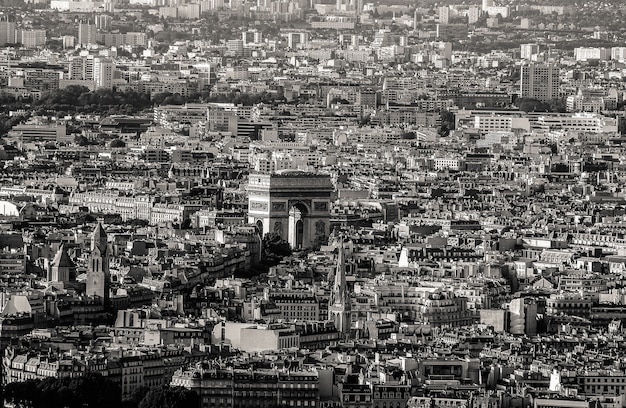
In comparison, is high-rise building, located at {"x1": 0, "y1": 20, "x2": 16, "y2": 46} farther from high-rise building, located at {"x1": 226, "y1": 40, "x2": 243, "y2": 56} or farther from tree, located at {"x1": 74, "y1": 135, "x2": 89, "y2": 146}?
tree, located at {"x1": 74, "y1": 135, "x2": 89, "y2": 146}

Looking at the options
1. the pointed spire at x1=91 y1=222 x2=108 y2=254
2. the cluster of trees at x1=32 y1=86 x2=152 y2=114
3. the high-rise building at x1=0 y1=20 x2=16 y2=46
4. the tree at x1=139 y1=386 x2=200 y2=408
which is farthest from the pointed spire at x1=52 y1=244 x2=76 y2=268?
the high-rise building at x1=0 y1=20 x2=16 y2=46

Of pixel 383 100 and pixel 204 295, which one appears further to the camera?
pixel 383 100

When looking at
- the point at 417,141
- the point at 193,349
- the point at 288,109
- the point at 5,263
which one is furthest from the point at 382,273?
the point at 288,109

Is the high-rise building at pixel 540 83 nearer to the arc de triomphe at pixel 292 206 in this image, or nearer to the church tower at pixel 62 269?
the arc de triomphe at pixel 292 206

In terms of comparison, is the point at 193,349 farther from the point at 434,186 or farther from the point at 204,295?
the point at 434,186

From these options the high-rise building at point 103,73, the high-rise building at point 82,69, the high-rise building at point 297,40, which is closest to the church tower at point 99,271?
the high-rise building at point 103,73

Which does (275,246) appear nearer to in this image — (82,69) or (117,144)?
(117,144)

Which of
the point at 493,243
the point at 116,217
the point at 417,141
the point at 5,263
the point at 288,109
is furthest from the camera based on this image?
the point at 288,109

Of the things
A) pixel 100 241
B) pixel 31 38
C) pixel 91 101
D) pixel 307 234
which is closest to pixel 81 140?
pixel 91 101
